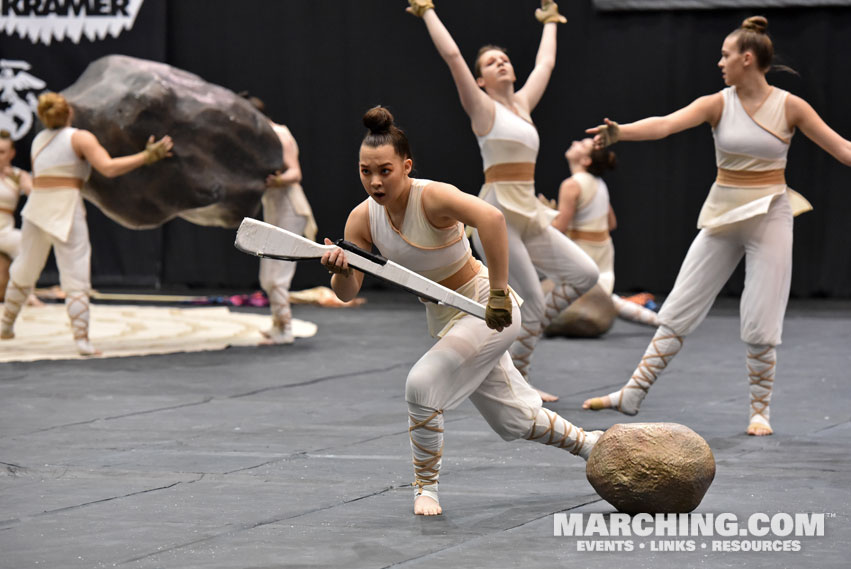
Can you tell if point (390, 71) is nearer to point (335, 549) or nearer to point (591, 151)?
point (591, 151)

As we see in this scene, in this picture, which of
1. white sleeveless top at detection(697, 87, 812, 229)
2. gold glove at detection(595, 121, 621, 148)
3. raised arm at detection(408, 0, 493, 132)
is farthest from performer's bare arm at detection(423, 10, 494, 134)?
white sleeveless top at detection(697, 87, 812, 229)

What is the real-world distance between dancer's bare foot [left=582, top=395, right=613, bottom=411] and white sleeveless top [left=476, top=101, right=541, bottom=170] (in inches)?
50.6

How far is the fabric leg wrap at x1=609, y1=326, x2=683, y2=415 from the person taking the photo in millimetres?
5820

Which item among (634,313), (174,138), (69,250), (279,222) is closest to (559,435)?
(174,138)

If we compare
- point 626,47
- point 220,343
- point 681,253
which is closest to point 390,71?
point 626,47

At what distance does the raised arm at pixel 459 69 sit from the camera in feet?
19.2

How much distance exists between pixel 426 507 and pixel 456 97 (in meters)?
9.22

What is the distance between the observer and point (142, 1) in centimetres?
1312

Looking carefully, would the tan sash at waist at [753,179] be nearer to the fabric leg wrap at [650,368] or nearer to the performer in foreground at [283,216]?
the fabric leg wrap at [650,368]

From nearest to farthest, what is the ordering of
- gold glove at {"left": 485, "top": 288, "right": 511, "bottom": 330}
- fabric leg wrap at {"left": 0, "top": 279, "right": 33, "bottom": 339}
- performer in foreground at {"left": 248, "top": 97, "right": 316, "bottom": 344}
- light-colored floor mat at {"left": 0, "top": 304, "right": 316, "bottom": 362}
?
gold glove at {"left": 485, "top": 288, "right": 511, "bottom": 330}, light-colored floor mat at {"left": 0, "top": 304, "right": 316, "bottom": 362}, fabric leg wrap at {"left": 0, "top": 279, "right": 33, "bottom": 339}, performer in foreground at {"left": 248, "top": 97, "right": 316, "bottom": 344}

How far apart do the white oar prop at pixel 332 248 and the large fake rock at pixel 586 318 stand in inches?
216

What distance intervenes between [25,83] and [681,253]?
7.07 m

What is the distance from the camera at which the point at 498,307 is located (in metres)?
3.91

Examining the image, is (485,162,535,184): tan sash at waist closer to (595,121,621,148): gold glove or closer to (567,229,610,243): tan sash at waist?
(595,121,621,148): gold glove
